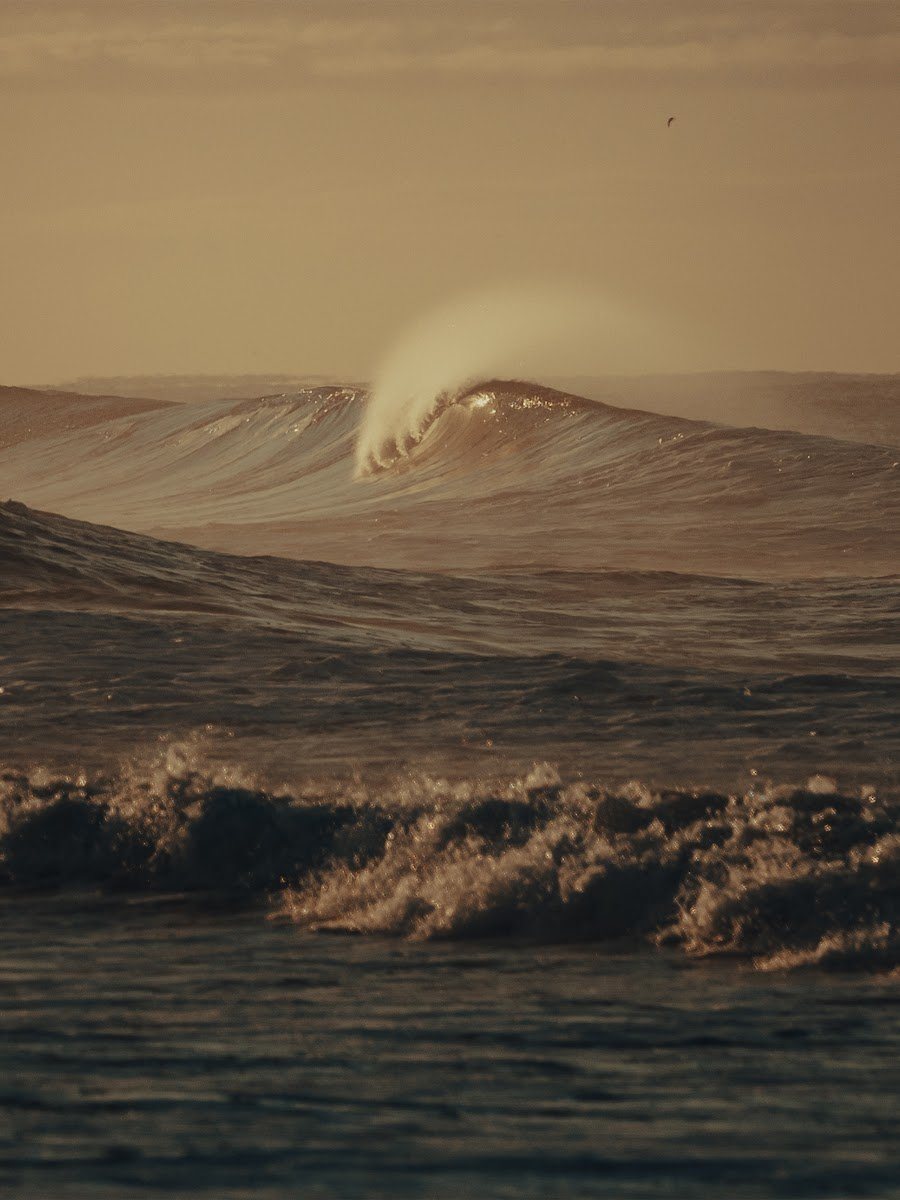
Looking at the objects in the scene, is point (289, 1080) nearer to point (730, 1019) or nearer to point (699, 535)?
point (730, 1019)

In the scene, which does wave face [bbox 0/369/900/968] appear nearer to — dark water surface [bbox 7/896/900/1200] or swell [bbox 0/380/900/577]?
dark water surface [bbox 7/896/900/1200]

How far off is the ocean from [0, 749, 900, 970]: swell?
0.05ft

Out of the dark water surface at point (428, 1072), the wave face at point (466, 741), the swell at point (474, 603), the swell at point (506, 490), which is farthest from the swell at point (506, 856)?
the swell at point (506, 490)

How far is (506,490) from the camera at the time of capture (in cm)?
2948

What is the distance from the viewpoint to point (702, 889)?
5352 mm

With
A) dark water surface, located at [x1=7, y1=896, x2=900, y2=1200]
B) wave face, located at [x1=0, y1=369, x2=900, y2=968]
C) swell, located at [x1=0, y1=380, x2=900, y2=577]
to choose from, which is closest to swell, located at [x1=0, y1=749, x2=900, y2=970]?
wave face, located at [x1=0, y1=369, x2=900, y2=968]

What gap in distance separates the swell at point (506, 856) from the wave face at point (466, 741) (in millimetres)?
11

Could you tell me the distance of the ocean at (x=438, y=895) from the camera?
3629 mm

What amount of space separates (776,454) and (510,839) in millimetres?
23294

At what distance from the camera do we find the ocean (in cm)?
363

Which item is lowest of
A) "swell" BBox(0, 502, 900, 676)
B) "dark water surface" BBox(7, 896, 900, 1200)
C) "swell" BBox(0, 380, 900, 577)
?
"dark water surface" BBox(7, 896, 900, 1200)

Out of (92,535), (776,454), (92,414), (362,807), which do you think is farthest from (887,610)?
(92,414)

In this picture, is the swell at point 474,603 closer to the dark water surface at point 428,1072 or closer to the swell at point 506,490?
the swell at point 506,490

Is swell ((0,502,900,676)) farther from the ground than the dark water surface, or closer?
farther from the ground
